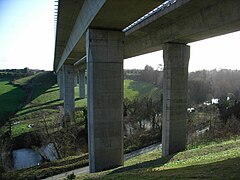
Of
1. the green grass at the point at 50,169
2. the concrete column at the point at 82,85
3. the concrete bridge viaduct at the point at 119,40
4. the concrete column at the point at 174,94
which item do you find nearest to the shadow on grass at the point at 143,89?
the concrete column at the point at 82,85

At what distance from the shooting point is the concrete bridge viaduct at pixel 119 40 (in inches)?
420

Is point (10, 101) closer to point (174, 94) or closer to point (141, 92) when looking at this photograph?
point (141, 92)

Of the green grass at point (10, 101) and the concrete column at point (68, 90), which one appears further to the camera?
the green grass at point (10, 101)

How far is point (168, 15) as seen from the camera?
13586 mm

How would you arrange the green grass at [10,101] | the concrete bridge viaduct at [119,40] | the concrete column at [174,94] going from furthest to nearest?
1. the green grass at [10,101]
2. the concrete column at [174,94]
3. the concrete bridge viaduct at [119,40]

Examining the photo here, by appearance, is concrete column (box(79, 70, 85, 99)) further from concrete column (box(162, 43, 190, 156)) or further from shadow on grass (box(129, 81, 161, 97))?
concrete column (box(162, 43, 190, 156))

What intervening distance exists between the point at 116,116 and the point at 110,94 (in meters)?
1.47

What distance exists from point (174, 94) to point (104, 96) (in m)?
6.94

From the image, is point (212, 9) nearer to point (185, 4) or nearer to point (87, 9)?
point (185, 4)

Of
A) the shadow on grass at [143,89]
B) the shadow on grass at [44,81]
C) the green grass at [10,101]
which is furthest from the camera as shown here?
the shadow on grass at [44,81]

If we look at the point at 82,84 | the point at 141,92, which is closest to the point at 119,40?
the point at 82,84

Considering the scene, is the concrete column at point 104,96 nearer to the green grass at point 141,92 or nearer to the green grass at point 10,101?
the green grass at point 10,101

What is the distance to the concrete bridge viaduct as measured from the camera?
10672 mm

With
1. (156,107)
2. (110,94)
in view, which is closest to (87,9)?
(110,94)
